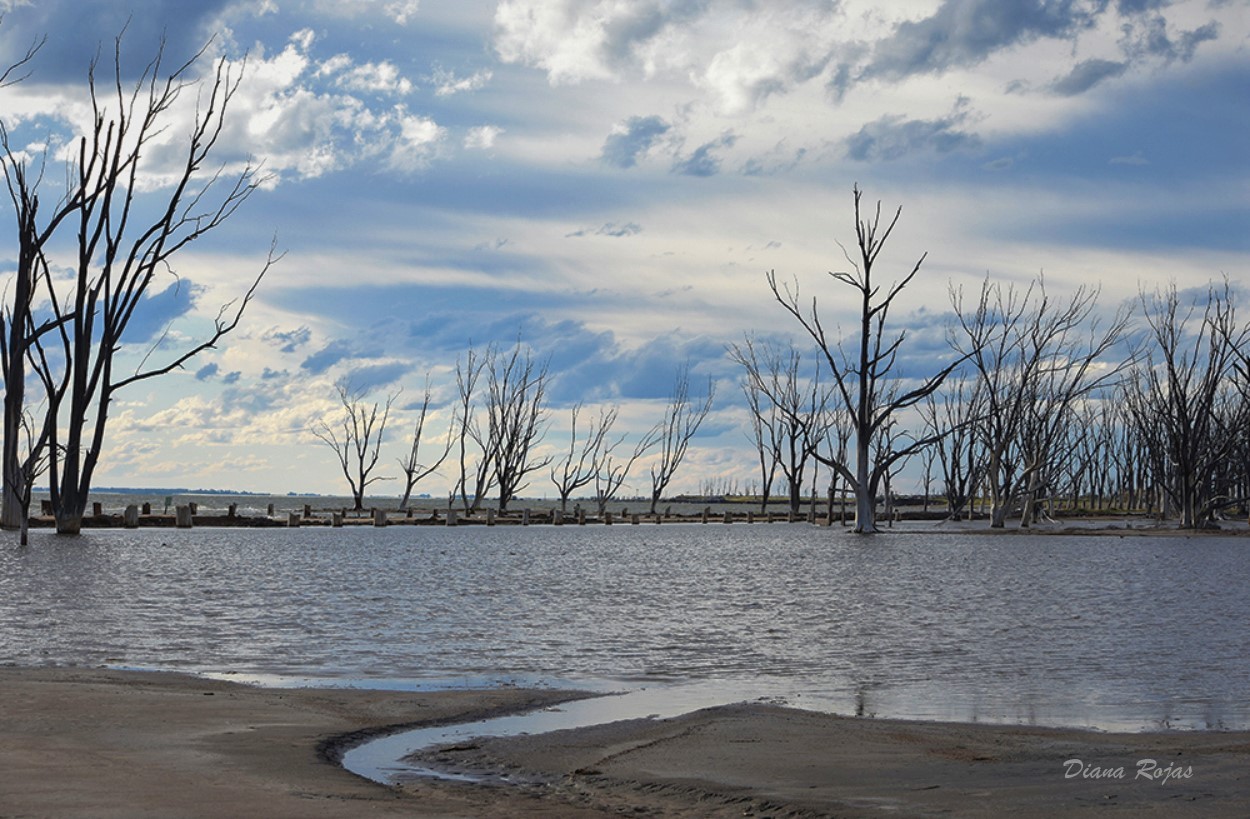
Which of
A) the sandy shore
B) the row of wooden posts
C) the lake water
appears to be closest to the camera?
the sandy shore

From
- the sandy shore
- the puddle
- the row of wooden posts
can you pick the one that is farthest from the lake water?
the row of wooden posts

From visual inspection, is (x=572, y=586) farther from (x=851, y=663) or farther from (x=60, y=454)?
(x=60, y=454)

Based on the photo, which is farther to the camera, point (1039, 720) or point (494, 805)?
point (1039, 720)

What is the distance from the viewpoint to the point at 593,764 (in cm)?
757

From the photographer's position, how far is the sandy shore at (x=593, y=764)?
624 cm

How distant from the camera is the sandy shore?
20.5 ft

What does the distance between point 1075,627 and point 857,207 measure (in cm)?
3724

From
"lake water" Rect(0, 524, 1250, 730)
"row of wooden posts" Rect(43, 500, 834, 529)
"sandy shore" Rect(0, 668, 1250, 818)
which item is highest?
"row of wooden posts" Rect(43, 500, 834, 529)

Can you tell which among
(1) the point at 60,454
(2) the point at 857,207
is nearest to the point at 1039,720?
(1) the point at 60,454

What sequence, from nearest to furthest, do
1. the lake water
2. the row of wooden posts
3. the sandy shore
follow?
the sandy shore, the lake water, the row of wooden posts

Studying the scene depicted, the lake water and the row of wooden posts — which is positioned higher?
the row of wooden posts

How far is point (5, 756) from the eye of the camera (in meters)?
7.03

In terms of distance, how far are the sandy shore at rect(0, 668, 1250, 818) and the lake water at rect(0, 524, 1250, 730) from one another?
1.70m

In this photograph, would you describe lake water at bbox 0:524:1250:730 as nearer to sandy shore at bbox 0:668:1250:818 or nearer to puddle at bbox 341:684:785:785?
puddle at bbox 341:684:785:785
